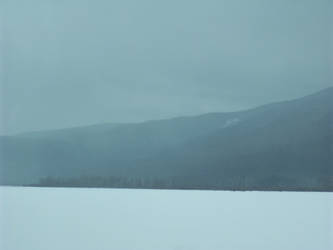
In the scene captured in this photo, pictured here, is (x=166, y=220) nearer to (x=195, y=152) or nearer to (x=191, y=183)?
(x=191, y=183)

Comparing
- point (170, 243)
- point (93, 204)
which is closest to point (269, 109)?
point (170, 243)

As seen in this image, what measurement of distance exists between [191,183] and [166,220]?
0.67 feet

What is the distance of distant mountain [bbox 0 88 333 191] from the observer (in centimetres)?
243

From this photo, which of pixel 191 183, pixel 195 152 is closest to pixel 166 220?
pixel 191 183

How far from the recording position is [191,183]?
8.11 ft

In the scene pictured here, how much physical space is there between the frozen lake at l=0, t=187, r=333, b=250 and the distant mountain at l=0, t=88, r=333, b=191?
5 centimetres

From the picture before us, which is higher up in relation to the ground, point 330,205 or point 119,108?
point 119,108

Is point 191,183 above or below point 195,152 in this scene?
below

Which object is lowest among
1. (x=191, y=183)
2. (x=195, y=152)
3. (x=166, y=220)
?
(x=166, y=220)

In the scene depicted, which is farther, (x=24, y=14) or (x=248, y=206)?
(x=24, y=14)

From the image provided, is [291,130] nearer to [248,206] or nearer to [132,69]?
[248,206]

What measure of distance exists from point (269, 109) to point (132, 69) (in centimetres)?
66

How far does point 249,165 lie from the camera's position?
8.08 feet

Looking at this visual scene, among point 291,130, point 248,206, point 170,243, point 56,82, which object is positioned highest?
point 56,82
